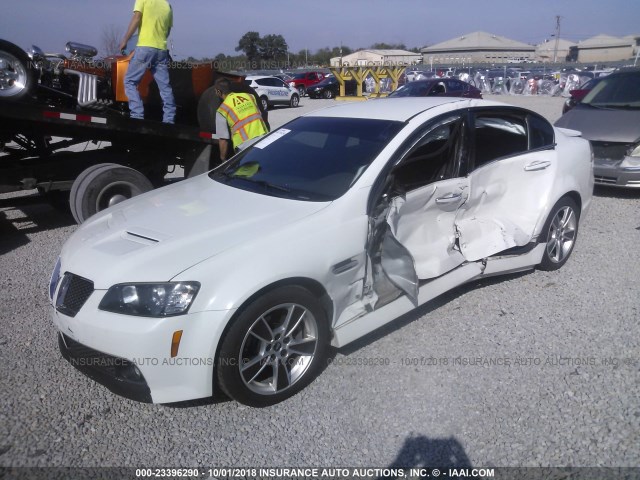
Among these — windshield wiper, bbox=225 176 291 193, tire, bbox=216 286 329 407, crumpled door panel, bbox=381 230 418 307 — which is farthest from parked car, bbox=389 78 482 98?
tire, bbox=216 286 329 407

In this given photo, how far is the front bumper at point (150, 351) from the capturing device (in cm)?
271

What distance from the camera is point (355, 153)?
3779mm

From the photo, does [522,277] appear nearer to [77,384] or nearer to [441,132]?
[441,132]

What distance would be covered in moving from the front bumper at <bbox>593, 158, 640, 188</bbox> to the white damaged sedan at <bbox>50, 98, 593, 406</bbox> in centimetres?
268

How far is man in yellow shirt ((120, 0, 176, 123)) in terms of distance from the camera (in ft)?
21.0

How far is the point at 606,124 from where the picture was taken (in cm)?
764

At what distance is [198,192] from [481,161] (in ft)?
7.30

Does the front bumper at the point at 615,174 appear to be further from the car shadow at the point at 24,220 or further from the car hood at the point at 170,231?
the car shadow at the point at 24,220

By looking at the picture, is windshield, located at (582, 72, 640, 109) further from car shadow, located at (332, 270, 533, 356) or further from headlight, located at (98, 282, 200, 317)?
headlight, located at (98, 282, 200, 317)

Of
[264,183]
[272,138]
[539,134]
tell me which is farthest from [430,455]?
[539,134]

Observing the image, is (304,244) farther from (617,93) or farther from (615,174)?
(617,93)

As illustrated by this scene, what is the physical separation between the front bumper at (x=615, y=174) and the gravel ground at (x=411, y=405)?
3.35 m

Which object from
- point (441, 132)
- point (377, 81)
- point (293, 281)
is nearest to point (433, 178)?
point (441, 132)

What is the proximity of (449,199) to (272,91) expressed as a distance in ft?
73.3
